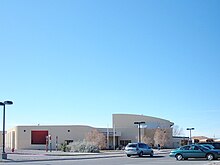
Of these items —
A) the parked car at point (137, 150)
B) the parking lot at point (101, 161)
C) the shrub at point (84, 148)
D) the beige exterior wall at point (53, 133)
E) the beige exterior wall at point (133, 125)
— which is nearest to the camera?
the parking lot at point (101, 161)

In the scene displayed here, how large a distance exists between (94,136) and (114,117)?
22.3 meters

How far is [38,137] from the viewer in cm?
8888

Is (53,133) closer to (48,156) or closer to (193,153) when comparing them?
(48,156)

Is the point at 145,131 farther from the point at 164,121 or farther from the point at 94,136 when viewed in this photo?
the point at 94,136

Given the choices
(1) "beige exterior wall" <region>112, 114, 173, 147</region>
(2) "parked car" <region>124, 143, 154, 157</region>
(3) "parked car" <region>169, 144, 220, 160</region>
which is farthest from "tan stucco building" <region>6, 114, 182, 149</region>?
(3) "parked car" <region>169, 144, 220, 160</region>

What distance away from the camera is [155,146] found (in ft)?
295

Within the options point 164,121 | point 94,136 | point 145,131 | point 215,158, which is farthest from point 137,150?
point 164,121

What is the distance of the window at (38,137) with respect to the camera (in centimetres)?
8844

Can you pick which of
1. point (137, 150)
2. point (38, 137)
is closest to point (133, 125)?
point (38, 137)

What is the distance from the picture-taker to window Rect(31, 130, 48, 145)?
8844cm

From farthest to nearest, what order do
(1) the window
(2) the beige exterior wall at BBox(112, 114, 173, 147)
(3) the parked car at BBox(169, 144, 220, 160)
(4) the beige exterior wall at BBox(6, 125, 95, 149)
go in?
1. (2) the beige exterior wall at BBox(112, 114, 173, 147)
2. (1) the window
3. (4) the beige exterior wall at BBox(6, 125, 95, 149)
4. (3) the parked car at BBox(169, 144, 220, 160)

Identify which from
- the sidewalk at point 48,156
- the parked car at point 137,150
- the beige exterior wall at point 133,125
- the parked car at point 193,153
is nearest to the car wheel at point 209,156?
the parked car at point 193,153

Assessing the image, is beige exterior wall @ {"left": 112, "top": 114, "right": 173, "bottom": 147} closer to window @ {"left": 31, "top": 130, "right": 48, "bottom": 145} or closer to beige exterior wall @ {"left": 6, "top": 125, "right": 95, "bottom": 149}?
beige exterior wall @ {"left": 6, "top": 125, "right": 95, "bottom": 149}

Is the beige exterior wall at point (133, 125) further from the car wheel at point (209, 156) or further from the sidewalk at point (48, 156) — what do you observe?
the car wheel at point (209, 156)
